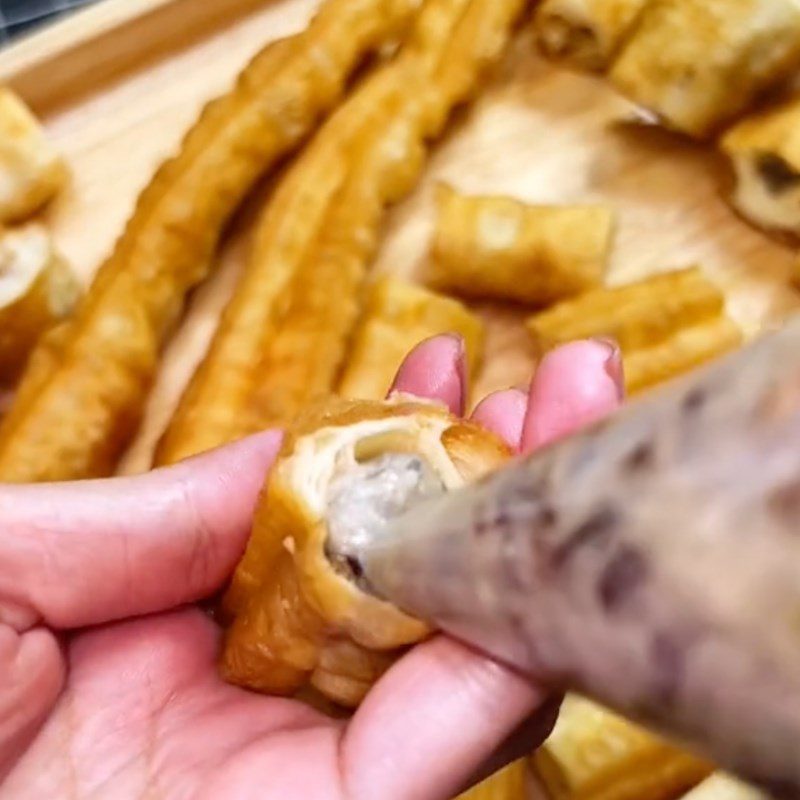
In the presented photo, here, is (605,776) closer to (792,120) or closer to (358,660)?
(358,660)

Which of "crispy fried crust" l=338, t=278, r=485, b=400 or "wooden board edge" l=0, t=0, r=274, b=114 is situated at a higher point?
"wooden board edge" l=0, t=0, r=274, b=114

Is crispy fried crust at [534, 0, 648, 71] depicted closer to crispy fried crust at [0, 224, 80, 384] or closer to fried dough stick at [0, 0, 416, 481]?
fried dough stick at [0, 0, 416, 481]

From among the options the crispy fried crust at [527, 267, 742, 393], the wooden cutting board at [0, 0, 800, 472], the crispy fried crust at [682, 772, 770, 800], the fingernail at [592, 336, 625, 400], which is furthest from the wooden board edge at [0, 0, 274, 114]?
the crispy fried crust at [682, 772, 770, 800]

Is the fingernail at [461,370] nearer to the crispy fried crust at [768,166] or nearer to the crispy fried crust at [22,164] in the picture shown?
the crispy fried crust at [768,166]

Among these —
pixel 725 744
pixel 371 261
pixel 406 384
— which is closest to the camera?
pixel 725 744

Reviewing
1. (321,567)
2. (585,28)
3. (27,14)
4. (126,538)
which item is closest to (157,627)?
(126,538)

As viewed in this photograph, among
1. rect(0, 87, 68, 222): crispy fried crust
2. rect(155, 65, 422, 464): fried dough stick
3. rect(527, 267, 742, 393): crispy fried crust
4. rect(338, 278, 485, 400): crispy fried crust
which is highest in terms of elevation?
rect(0, 87, 68, 222): crispy fried crust

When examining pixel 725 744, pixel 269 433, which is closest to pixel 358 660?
pixel 269 433
